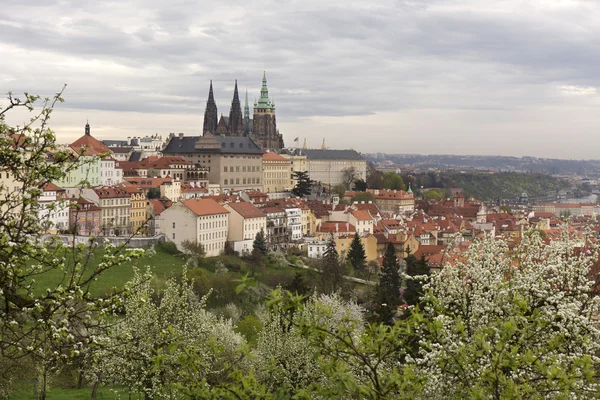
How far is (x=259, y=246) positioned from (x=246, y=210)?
19.5 ft

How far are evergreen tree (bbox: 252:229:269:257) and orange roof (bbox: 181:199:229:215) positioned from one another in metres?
3.57

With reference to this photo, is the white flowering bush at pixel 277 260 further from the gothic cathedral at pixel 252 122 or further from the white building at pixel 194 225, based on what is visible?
the gothic cathedral at pixel 252 122

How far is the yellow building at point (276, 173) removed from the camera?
121 meters

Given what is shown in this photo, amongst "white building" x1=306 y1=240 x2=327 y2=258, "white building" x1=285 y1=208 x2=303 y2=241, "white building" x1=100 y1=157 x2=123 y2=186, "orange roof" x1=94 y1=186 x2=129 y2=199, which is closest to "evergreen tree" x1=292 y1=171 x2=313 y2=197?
"white building" x1=285 y1=208 x2=303 y2=241

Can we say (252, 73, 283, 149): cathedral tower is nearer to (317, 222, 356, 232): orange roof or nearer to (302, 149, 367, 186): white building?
(302, 149, 367, 186): white building

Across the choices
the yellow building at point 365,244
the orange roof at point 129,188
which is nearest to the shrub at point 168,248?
the orange roof at point 129,188

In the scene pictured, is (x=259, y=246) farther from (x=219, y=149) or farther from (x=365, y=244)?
(x=219, y=149)

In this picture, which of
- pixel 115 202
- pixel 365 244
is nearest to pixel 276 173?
pixel 365 244

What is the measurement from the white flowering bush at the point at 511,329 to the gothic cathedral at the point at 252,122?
137 meters

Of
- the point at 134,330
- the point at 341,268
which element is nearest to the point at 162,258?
the point at 341,268

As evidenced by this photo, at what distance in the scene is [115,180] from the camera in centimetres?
8588

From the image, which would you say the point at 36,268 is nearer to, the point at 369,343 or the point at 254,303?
the point at 369,343

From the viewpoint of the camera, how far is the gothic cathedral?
150875 mm

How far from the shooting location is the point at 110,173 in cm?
8612
